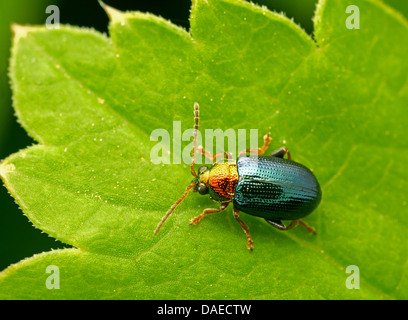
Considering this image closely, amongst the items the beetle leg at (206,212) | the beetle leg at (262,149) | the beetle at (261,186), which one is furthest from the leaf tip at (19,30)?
the beetle leg at (262,149)

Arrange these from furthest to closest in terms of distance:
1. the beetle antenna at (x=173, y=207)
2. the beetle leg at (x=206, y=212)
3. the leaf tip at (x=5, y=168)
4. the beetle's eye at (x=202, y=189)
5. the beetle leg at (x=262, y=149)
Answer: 1. the beetle leg at (x=262, y=149)
2. the beetle's eye at (x=202, y=189)
3. the beetle leg at (x=206, y=212)
4. the beetle antenna at (x=173, y=207)
5. the leaf tip at (x=5, y=168)

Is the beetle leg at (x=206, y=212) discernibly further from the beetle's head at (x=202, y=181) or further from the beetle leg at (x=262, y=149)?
the beetle leg at (x=262, y=149)

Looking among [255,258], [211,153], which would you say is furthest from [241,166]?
[255,258]

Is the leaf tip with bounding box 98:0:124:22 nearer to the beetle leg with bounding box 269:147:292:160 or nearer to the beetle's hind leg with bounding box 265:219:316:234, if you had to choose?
the beetle leg with bounding box 269:147:292:160

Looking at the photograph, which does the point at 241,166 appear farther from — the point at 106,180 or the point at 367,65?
the point at 367,65

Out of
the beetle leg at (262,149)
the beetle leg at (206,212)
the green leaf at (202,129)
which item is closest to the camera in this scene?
the green leaf at (202,129)

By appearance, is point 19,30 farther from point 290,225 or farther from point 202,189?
point 290,225

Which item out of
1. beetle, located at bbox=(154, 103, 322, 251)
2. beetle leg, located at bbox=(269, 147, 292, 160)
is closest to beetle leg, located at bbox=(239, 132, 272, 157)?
beetle, located at bbox=(154, 103, 322, 251)
